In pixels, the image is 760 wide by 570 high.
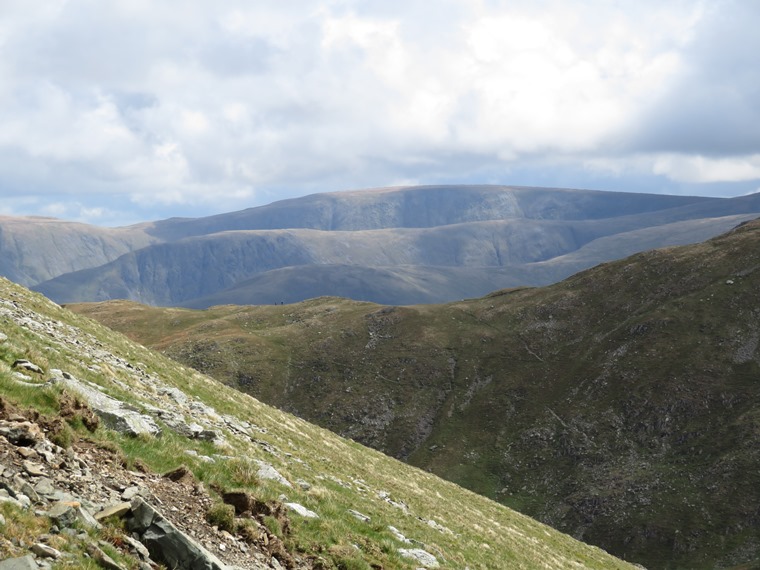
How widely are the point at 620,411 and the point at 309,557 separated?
8939cm

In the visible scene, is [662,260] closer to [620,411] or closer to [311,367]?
[620,411]

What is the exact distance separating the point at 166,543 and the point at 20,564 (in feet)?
10.1

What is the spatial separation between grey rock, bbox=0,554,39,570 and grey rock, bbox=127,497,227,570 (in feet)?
8.77

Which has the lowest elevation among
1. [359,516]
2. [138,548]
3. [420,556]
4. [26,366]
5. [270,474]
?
→ [420,556]

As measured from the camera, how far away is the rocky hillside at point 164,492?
11.2 m

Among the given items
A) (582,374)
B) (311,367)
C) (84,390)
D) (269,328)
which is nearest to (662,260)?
(582,374)

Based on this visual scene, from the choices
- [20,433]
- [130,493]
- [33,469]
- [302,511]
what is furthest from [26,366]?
[302,511]

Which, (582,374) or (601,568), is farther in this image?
(582,374)

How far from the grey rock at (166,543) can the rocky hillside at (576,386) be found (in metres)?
73.1

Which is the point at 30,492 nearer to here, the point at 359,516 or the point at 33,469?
the point at 33,469

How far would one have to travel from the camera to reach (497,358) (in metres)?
117

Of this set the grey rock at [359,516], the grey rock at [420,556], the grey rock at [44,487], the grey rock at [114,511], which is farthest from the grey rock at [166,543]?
the grey rock at [359,516]

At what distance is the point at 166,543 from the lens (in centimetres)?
1180

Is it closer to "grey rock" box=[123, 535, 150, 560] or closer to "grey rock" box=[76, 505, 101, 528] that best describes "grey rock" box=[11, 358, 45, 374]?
"grey rock" box=[76, 505, 101, 528]
